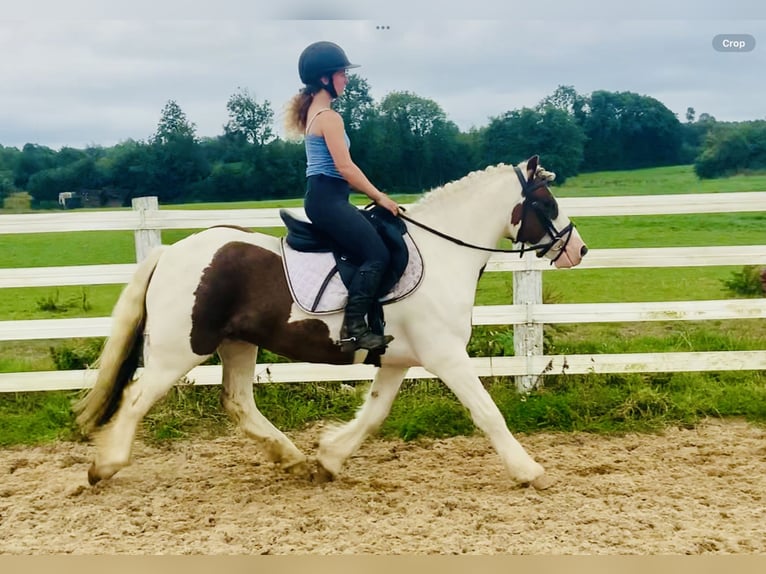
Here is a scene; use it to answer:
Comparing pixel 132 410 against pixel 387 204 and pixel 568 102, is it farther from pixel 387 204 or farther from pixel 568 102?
pixel 568 102

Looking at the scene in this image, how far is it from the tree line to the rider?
32 cm

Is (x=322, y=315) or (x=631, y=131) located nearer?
(x=322, y=315)

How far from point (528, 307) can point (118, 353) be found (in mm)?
2830

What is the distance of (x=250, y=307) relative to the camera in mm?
3934

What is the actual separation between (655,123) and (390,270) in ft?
5.76

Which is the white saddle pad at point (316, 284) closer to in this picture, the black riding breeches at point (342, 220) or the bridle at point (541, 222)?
the black riding breeches at point (342, 220)

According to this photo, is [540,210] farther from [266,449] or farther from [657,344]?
[657,344]

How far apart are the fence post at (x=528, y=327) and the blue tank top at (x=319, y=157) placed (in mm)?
2038

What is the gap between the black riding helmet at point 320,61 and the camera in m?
3.67

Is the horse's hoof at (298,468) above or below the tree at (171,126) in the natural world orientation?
below

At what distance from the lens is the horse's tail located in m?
4.09

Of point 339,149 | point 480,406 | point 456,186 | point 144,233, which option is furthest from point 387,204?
point 144,233

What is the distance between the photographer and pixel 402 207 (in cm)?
409

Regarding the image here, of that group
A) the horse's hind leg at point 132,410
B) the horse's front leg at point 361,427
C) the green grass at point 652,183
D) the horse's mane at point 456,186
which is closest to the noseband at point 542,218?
the horse's mane at point 456,186
